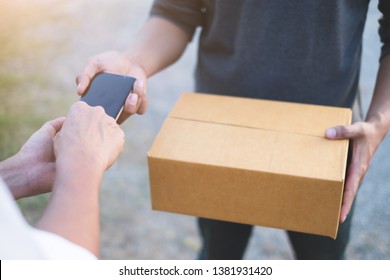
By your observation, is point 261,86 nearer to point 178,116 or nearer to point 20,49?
point 178,116

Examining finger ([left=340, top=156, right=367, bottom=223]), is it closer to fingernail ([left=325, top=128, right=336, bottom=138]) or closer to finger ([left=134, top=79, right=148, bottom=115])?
fingernail ([left=325, top=128, right=336, bottom=138])

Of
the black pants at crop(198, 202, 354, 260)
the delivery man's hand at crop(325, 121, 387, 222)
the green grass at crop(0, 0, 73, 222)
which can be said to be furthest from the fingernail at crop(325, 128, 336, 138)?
the green grass at crop(0, 0, 73, 222)

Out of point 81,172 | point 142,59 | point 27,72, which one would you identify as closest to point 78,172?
point 81,172

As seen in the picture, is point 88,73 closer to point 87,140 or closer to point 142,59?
point 142,59

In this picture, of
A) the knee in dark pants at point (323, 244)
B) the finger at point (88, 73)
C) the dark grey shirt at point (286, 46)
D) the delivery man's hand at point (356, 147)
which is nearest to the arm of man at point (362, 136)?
the delivery man's hand at point (356, 147)

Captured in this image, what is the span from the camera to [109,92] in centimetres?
88

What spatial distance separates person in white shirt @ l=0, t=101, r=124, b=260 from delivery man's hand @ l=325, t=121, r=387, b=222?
1.40 ft

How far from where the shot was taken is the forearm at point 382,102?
37.5 inches

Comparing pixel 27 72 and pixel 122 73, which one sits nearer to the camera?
pixel 122 73

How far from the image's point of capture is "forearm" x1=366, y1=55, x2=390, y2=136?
0.95m

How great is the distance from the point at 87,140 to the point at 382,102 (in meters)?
0.65

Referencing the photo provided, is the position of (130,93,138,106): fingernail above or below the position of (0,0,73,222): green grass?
above

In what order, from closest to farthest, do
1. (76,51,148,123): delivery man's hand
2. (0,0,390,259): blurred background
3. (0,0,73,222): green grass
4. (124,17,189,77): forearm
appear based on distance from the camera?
1. (76,51,148,123): delivery man's hand
2. (124,17,189,77): forearm
3. (0,0,390,259): blurred background
4. (0,0,73,222): green grass

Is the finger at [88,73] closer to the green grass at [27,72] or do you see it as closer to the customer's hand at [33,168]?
the customer's hand at [33,168]
